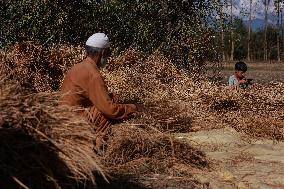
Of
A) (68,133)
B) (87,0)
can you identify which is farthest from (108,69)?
(68,133)

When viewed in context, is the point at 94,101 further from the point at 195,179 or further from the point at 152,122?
the point at 152,122

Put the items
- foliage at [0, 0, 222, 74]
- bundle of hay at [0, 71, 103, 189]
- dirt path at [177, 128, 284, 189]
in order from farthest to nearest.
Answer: foliage at [0, 0, 222, 74]
dirt path at [177, 128, 284, 189]
bundle of hay at [0, 71, 103, 189]

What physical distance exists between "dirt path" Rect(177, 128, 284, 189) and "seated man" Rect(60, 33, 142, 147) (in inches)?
43.4

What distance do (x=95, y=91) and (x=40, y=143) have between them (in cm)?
172

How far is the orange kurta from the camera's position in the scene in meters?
5.21

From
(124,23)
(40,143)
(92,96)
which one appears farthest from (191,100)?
(124,23)

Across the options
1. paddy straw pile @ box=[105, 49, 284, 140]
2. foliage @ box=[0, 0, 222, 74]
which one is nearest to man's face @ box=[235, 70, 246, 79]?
paddy straw pile @ box=[105, 49, 284, 140]

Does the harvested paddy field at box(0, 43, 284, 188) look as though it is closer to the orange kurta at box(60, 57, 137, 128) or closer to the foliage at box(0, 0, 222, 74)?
the orange kurta at box(60, 57, 137, 128)

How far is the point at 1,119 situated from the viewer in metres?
3.41

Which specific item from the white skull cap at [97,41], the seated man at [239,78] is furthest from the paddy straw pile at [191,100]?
the white skull cap at [97,41]

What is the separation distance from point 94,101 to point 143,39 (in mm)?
9732

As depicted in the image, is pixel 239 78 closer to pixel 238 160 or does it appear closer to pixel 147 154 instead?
pixel 238 160

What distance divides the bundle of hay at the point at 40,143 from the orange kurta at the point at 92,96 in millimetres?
1342

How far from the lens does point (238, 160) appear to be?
650 centimetres
